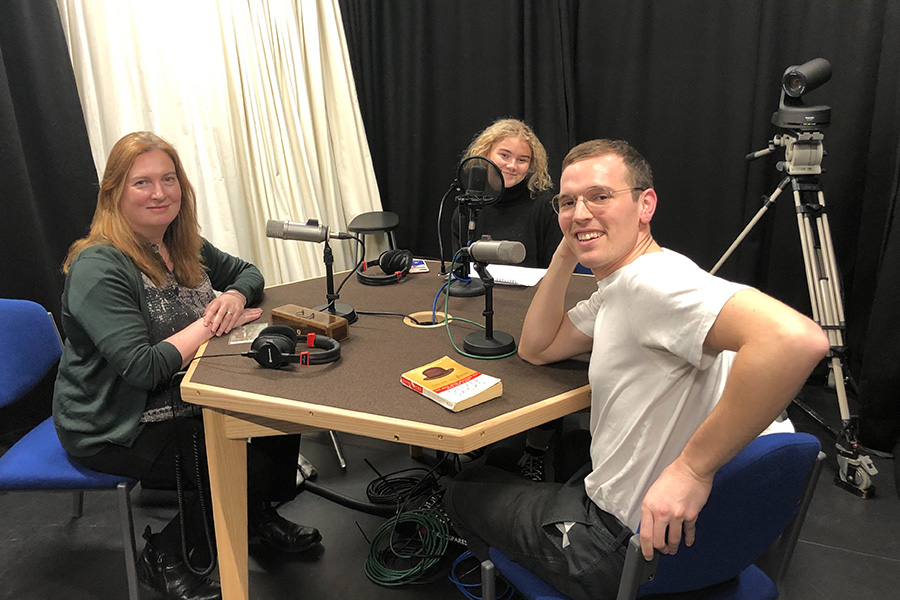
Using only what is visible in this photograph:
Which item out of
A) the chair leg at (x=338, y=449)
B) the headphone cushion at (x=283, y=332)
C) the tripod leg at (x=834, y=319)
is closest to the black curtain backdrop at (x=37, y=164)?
the chair leg at (x=338, y=449)

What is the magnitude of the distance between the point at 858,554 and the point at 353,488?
5.51 feet

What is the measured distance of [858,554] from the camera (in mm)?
1896

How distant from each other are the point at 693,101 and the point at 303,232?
2096 mm

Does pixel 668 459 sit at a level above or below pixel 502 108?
below

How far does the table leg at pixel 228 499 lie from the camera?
1407mm

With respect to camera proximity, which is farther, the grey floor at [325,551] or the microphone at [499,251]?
the grey floor at [325,551]

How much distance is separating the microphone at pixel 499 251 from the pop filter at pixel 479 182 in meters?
0.38

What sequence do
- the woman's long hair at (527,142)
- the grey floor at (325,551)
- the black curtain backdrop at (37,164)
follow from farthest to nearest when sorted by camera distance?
the woman's long hair at (527,142), the black curtain backdrop at (37,164), the grey floor at (325,551)

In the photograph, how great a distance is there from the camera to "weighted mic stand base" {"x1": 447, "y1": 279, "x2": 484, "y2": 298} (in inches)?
77.9

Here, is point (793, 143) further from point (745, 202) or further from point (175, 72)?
point (175, 72)

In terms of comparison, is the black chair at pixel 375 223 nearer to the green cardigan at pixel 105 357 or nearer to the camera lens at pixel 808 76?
the green cardigan at pixel 105 357

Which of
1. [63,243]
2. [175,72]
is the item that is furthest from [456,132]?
[63,243]

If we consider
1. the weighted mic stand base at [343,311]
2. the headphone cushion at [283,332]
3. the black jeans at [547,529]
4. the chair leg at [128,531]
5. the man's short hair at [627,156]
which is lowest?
the chair leg at [128,531]

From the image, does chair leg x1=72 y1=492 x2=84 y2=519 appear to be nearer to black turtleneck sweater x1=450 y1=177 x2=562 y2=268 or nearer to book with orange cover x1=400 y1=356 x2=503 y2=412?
book with orange cover x1=400 y1=356 x2=503 y2=412
